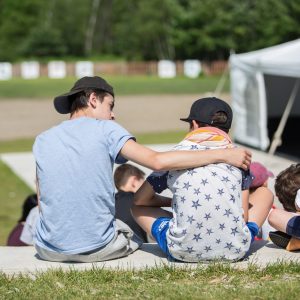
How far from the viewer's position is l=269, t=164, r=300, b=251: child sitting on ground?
418 cm

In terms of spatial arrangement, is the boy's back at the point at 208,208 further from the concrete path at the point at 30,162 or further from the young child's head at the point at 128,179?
the concrete path at the point at 30,162

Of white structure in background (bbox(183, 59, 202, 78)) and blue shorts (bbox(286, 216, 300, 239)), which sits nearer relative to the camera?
blue shorts (bbox(286, 216, 300, 239))

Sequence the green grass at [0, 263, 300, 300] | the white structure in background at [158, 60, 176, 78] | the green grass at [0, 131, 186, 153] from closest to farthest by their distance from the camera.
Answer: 1. the green grass at [0, 263, 300, 300]
2. the green grass at [0, 131, 186, 153]
3. the white structure in background at [158, 60, 176, 78]

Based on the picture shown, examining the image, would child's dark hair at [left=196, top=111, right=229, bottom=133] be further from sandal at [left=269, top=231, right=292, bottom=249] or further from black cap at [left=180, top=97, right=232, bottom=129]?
sandal at [left=269, top=231, right=292, bottom=249]

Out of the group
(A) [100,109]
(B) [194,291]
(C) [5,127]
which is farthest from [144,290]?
(C) [5,127]

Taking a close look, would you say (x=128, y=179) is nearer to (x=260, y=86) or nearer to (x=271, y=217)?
(x=271, y=217)

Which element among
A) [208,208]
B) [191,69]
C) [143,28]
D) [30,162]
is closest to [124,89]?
[191,69]

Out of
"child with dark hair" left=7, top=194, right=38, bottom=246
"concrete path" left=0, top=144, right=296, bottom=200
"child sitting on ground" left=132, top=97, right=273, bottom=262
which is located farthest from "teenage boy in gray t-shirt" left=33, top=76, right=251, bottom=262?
"concrete path" left=0, top=144, right=296, bottom=200

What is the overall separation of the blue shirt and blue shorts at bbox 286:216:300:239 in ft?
3.44

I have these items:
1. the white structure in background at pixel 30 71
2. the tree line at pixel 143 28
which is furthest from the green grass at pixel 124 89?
the tree line at pixel 143 28

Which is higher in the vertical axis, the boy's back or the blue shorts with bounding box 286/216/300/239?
the boy's back

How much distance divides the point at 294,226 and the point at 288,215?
9cm

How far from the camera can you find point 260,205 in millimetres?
4289

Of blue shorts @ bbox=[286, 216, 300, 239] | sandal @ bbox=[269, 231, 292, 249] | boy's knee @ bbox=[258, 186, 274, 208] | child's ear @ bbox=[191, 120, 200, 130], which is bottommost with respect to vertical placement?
sandal @ bbox=[269, 231, 292, 249]
